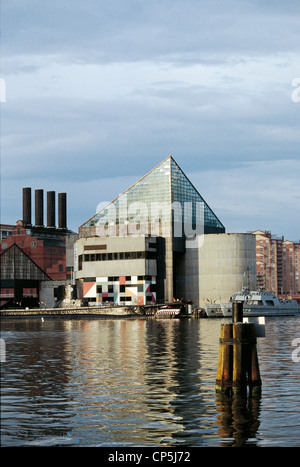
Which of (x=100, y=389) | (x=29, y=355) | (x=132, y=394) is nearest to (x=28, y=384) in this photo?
(x=100, y=389)

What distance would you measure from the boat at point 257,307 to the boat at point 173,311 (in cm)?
619

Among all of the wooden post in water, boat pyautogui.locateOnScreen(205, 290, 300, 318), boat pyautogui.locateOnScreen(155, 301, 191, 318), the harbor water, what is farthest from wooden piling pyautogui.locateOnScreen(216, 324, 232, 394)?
boat pyautogui.locateOnScreen(155, 301, 191, 318)

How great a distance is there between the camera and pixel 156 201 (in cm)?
18800

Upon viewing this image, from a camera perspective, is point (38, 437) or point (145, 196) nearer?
point (38, 437)

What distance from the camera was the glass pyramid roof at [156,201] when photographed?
187 m

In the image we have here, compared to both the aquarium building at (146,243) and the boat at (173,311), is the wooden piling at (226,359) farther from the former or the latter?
the aquarium building at (146,243)

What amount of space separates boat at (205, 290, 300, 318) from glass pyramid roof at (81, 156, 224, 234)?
32.3m

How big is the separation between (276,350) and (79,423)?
35.9 meters

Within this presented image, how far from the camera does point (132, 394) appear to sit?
3216 centimetres

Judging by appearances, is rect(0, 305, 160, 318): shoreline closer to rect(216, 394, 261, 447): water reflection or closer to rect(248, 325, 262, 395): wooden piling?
rect(248, 325, 262, 395): wooden piling

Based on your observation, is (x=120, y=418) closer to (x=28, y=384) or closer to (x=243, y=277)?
(x=28, y=384)

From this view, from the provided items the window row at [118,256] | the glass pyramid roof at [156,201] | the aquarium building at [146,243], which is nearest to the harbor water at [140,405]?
the window row at [118,256]

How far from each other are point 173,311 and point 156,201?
128ft

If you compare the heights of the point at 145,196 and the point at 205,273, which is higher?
the point at 145,196
